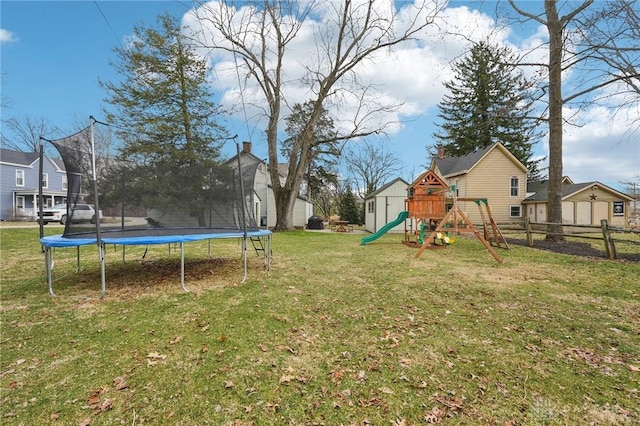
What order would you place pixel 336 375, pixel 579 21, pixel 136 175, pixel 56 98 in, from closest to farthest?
1. pixel 336 375
2. pixel 136 175
3. pixel 579 21
4. pixel 56 98

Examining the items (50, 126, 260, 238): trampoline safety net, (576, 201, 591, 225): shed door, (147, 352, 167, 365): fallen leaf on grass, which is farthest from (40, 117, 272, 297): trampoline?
(576, 201, 591, 225): shed door

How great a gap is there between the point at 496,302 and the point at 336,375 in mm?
3006

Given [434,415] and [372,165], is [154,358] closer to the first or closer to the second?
[434,415]

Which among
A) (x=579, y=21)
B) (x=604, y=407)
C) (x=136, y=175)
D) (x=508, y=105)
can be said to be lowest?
(x=604, y=407)

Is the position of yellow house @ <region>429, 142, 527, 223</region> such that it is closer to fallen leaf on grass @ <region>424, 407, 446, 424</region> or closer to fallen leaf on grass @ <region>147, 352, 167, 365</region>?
fallen leaf on grass @ <region>424, 407, 446, 424</region>

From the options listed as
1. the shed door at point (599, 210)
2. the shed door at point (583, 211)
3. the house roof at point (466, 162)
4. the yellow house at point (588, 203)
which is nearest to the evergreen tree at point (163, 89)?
the house roof at point (466, 162)

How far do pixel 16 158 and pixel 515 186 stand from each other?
4039 centimetres

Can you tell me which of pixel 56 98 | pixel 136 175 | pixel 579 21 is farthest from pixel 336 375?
pixel 56 98

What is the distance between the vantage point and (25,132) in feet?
95.5

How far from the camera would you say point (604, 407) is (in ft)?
6.67

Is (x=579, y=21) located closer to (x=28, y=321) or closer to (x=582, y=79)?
(x=582, y=79)

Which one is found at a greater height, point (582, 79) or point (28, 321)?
point (582, 79)

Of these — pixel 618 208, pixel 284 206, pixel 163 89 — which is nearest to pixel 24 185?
pixel 163 89

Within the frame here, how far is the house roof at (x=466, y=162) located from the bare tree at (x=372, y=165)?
23.6 ft
